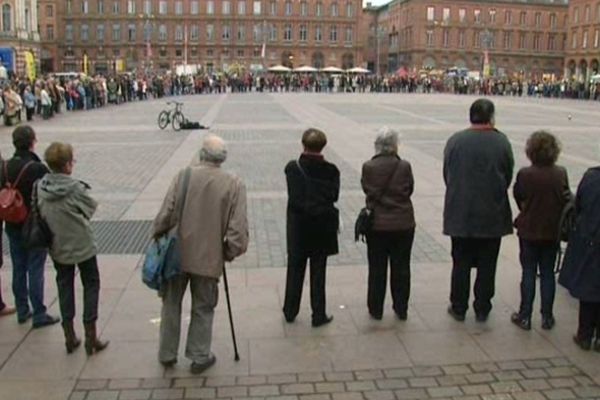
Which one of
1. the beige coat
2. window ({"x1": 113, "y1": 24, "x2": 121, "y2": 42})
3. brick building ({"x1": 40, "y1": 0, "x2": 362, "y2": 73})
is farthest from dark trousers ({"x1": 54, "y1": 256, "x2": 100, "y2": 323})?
window ({"x1": 113, "y1": 24, "x2": 121, "y2": 42})

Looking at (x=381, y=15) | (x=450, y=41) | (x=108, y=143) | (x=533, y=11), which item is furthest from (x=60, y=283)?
(x=381, y=15)

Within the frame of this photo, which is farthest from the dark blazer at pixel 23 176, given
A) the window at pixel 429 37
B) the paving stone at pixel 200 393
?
the window at pixel 429 37

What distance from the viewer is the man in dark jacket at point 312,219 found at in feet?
19.5

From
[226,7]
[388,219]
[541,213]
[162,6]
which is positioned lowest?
[388,219]

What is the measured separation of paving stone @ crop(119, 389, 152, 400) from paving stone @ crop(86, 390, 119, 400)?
4cm

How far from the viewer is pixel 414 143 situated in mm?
19984

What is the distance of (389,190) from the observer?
614 centimetres

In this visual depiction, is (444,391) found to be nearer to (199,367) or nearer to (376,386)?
(376,386)

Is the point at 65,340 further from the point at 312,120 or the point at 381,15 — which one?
the point at 381,15

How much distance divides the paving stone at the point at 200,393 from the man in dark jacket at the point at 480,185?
247 centimetres

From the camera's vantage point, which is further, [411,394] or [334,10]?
[334,10]

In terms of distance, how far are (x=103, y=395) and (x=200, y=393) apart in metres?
0.64

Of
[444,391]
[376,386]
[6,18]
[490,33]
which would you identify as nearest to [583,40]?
[490,33]

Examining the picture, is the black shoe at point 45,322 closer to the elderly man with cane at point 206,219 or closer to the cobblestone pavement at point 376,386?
the cobblestone pavement at point 376,386
